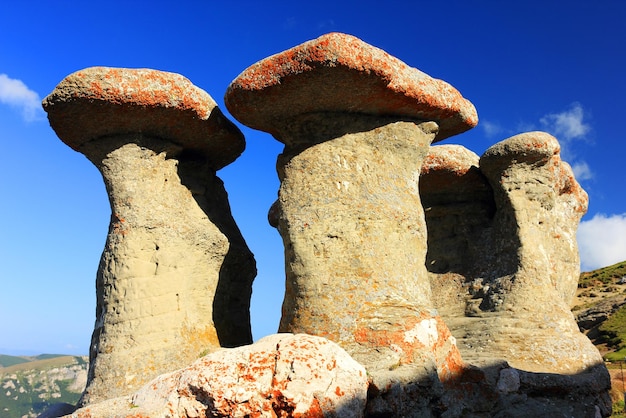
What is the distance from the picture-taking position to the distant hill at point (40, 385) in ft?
248

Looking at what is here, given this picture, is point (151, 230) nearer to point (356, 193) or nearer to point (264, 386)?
point (356, 193)

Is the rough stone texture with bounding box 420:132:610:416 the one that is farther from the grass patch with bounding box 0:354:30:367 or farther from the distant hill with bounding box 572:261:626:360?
the grass patch with bounding box 0:354:30:367

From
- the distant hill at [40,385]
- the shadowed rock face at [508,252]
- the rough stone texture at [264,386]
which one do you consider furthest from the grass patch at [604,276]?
the distant hill at [40,385]

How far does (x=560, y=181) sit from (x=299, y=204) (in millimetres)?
4742

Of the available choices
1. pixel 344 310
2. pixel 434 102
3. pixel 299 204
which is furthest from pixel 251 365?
pixel 434 102

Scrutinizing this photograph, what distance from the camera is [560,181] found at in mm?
9562

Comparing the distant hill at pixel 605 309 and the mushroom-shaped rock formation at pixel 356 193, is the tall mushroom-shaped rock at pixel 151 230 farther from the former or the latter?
the distant hill at pixel 605 309

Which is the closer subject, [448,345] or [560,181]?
[448,345]

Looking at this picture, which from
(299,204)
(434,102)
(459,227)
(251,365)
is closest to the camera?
(251,365)

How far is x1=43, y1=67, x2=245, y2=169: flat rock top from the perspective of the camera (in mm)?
6832

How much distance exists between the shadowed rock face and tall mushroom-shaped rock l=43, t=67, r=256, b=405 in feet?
9.94

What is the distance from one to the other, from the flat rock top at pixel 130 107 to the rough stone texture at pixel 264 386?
3316mm

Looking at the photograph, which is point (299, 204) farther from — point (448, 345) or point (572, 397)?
point (572, 397)

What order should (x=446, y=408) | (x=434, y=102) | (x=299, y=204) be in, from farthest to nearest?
(x=434, y=102)
(x=299, y=204)
(x=446, y=408)
